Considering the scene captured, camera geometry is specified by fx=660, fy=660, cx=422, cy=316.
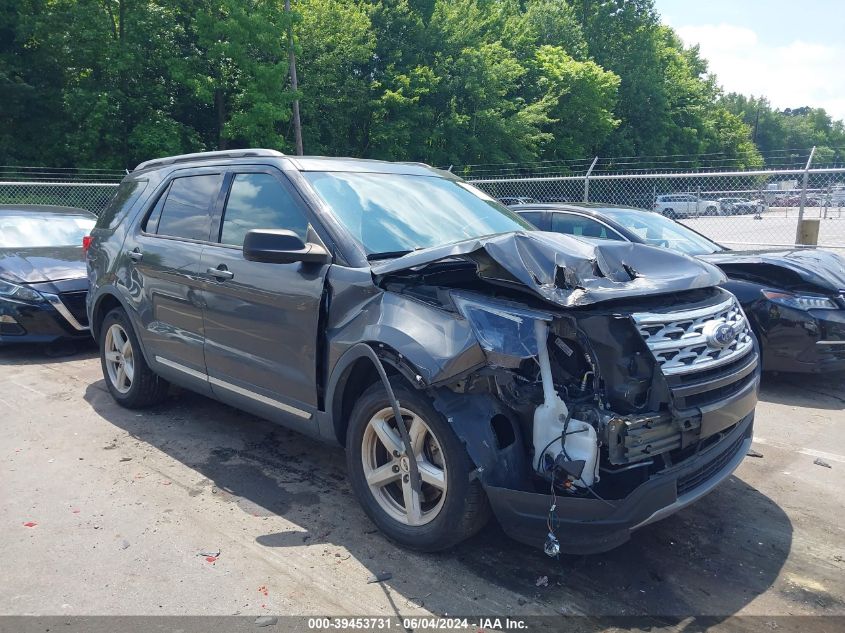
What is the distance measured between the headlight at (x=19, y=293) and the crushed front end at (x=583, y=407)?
577cm

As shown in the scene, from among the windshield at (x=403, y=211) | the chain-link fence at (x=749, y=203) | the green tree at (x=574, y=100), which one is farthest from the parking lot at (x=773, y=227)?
the green tree at (x=574, y=100)

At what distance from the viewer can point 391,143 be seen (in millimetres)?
29797

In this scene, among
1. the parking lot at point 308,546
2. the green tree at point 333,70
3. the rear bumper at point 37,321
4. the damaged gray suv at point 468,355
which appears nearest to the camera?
the damaged gray suv at point 468,355

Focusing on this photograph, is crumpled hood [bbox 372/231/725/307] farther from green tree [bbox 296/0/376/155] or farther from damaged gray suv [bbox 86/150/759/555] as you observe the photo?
→ green tree [bbox 296/0/376/155]

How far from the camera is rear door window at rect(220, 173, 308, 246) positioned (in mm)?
3867

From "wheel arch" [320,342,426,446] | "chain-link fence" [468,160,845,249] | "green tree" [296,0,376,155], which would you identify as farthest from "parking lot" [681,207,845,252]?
"green tree" [296,0,376,155]

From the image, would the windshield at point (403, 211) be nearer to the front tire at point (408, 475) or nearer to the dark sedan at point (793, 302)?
the front tire at point (408, 475)

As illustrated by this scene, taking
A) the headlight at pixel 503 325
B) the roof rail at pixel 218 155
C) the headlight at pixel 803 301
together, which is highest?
the roof rail at pixel 218 155

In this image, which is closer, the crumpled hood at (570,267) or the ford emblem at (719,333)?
the crumpled hood at (570,267)

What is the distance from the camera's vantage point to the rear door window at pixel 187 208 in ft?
14.7

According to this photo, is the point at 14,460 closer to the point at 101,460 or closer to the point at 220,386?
the point at 101,460

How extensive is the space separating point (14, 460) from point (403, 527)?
2.93 meters

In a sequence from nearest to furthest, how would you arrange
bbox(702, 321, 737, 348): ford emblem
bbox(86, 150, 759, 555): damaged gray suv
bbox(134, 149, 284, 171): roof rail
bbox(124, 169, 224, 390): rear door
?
bbox(86, 150, 759, 555): damaged gray suv < bbox(702, 321, 737, 348): ford emblem < bbox(134, 149, 284, 171): roof rail < bbox(124, 169, 224, 390): rear door

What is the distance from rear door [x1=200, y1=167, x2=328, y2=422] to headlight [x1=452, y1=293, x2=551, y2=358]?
1004mm
